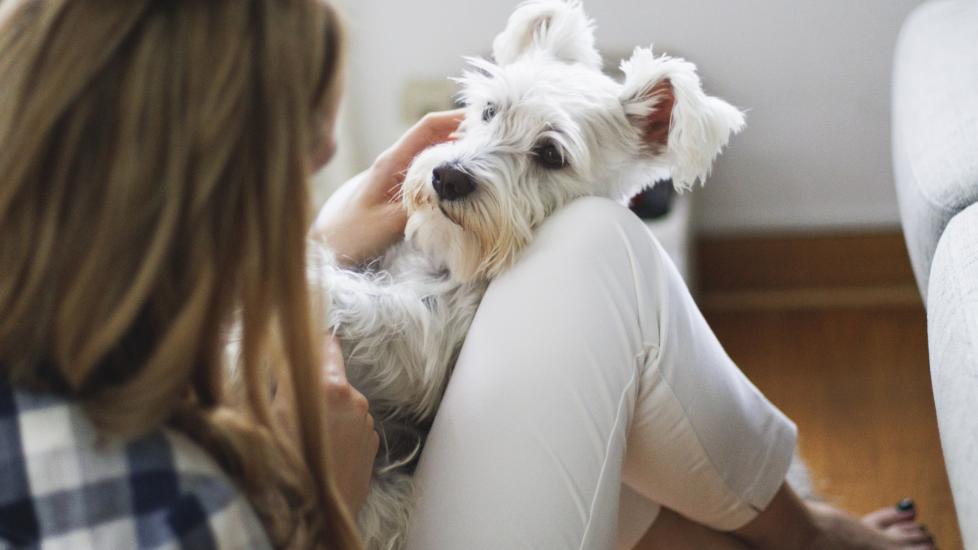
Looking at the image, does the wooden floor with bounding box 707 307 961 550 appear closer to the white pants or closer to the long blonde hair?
the white pants

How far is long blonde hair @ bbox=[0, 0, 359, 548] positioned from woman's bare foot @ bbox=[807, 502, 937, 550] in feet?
3.25

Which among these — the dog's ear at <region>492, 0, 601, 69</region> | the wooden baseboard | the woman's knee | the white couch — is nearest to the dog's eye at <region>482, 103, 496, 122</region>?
the dog's ear at <region>492, 0, 601, 69</region>

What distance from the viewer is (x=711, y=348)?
1181 mm

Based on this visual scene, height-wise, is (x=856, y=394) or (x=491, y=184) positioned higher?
(x=491, y=184)

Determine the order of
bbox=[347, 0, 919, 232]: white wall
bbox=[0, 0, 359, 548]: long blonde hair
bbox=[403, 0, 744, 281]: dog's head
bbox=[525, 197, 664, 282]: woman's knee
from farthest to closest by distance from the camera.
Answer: bbox=[347, 0, 919, 232]: white wall < bbox=[403, 0, 744, 281]: dog's head < bbox=[525, 197, 664, 282]: woman's knee < bbox=[0, 0, 359, 548]: long blonde hair

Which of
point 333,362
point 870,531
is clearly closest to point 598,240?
point 333,362

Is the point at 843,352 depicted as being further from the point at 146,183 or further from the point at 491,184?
the point at 146,183

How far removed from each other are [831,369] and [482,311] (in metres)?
1.28

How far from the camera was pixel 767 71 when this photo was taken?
2.29 m

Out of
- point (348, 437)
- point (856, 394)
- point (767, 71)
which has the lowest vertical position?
point (856, 394)

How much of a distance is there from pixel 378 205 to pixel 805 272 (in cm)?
146

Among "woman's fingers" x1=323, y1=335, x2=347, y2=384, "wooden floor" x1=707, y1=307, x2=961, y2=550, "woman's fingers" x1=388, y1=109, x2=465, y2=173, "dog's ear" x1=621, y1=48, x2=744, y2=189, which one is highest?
"dog's ear" x1=621, y1=48, x2=744, y2=189

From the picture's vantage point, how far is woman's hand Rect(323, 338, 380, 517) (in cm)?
97

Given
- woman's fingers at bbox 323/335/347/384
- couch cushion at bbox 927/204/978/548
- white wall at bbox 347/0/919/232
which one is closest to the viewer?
couch cushion at bbox 927/204/978/548
